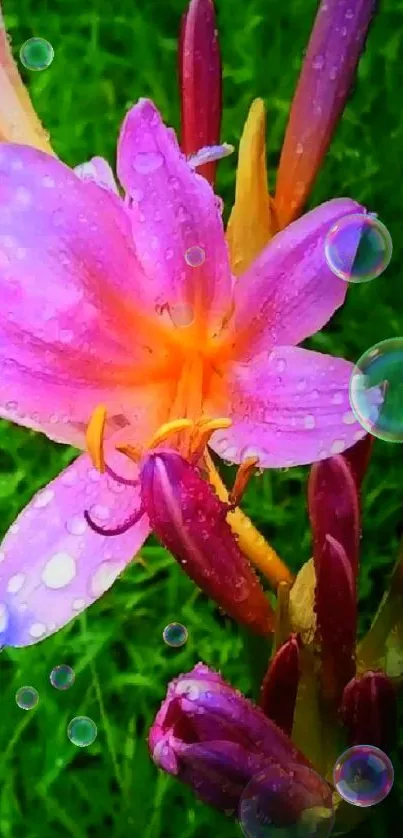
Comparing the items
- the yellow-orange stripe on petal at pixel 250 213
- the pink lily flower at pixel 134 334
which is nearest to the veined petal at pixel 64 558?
the pink lily flower at pixel 134 334

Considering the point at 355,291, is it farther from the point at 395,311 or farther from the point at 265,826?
the point at 265,826


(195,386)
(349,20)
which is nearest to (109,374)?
(195,386)

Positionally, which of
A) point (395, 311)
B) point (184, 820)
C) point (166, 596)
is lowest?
point (184, 820)

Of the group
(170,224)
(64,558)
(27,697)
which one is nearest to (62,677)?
(27,697)

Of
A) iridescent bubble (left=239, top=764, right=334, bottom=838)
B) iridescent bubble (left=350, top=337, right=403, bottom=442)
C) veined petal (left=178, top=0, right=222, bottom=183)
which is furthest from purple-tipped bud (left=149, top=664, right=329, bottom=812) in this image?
veined petal (left=178, top=0, right=222, bottom=183)

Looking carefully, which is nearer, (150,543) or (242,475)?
(242,475)

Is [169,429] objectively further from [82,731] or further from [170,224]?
[82,731]

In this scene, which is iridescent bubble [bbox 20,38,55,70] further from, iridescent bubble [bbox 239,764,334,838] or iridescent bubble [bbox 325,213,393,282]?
iridescent bubble [bbox 239,764,334,838]
